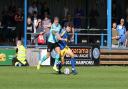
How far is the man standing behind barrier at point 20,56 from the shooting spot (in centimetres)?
2655

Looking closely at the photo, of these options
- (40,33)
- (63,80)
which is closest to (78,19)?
(40,33)

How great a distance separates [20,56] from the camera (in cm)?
2667

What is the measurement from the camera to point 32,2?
106 ft

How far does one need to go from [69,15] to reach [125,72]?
9.30 m

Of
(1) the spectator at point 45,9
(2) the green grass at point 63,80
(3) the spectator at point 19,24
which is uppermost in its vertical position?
(1) the spectator at point 45,9

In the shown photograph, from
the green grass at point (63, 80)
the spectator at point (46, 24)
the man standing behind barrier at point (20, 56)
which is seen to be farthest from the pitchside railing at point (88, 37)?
the green grass at point (63, 80)

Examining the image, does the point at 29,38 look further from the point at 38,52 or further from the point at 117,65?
the point at 117,65

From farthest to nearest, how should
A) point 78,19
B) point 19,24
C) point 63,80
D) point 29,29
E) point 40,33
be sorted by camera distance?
point 78,19, point 19,24, point 29,29, point 40,33, point 63,80

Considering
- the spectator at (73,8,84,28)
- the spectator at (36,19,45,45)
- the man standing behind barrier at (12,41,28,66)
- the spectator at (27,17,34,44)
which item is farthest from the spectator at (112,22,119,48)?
the man standing behind barrier at (12,41,28,66)

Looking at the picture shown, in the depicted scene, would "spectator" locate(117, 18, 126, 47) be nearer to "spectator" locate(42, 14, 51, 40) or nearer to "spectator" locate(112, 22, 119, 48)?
"spectator" locate(112, 22, 119, 48)

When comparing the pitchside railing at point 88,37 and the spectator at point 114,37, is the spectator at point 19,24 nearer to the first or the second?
the pitchside railing at point 88,37

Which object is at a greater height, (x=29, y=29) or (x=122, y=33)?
(x=29, y=29)

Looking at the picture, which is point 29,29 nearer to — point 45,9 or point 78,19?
point 45,9

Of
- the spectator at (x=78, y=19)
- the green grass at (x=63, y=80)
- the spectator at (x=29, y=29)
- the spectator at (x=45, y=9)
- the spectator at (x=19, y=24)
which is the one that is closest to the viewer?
the green grass at (x=63, y=80)
